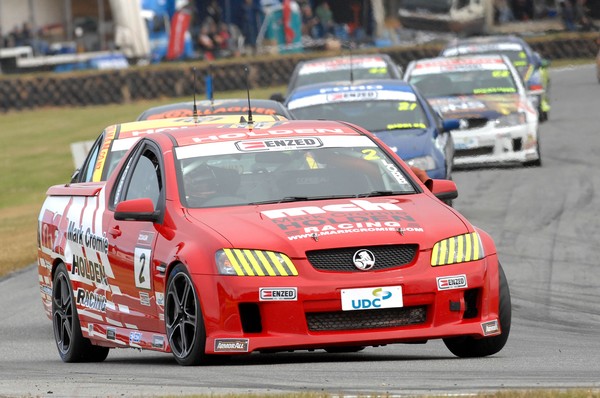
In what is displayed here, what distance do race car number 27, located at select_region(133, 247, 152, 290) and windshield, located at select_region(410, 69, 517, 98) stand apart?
1380 cm

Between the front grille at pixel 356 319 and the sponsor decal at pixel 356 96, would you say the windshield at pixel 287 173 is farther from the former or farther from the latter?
the sponsor decal at pixel 356 96

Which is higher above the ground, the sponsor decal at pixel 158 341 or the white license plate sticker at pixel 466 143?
the sponsor decal at pixel 158 341

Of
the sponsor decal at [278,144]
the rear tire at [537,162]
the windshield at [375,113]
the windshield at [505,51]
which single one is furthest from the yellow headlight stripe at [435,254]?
the windshield at [505,51]

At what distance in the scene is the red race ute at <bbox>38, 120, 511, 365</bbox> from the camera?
7.50 meters

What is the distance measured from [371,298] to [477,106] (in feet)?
45.7

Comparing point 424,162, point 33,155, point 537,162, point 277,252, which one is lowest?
point 33,155

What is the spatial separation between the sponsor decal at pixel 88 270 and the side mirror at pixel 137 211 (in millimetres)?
759

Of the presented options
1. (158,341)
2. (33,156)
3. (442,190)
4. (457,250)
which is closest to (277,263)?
(457,250)

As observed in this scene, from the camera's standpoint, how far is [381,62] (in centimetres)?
2462

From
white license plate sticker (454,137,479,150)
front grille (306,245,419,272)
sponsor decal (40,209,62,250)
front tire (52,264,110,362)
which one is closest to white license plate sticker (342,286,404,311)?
front grille (306,245,419,272)

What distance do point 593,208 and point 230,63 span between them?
85.5 feet

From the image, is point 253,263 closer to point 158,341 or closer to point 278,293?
point 278,293

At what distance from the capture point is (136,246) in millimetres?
8422

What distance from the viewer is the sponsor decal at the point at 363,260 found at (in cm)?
755
